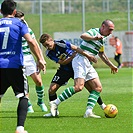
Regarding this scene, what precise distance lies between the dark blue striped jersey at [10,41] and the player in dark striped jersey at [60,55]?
264 cm

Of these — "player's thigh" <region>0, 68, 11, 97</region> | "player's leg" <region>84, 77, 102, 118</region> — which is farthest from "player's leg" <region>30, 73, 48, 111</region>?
"player's thigh" <region>0, 68, 11, 97</region>

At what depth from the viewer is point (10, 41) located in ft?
31.8

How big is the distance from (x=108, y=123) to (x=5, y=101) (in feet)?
19.3

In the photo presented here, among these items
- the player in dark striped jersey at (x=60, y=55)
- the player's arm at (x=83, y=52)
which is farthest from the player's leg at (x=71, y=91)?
the player's arm at (x=83, y=52)

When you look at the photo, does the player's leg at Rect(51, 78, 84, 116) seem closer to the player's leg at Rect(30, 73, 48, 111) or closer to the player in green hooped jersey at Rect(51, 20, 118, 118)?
the player in green hooped jersey at Rect(51, 20, 118, 118)

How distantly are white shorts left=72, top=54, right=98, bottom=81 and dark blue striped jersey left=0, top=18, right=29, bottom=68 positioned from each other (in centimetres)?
262

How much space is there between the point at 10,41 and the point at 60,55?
2995 millimetres

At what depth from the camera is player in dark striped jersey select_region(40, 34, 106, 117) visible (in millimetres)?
12359

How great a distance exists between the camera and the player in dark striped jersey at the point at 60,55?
12359 millimetres

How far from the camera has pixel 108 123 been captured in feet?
37.3

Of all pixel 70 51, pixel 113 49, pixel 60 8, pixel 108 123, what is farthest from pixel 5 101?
pixel 60 8

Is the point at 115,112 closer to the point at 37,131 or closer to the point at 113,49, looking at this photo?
the point at 37,131

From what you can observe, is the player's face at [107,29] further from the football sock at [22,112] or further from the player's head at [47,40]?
the football sock at [22,112]

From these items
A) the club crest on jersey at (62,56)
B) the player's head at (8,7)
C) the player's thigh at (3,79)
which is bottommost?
the club crest on jersey at (62,56)
